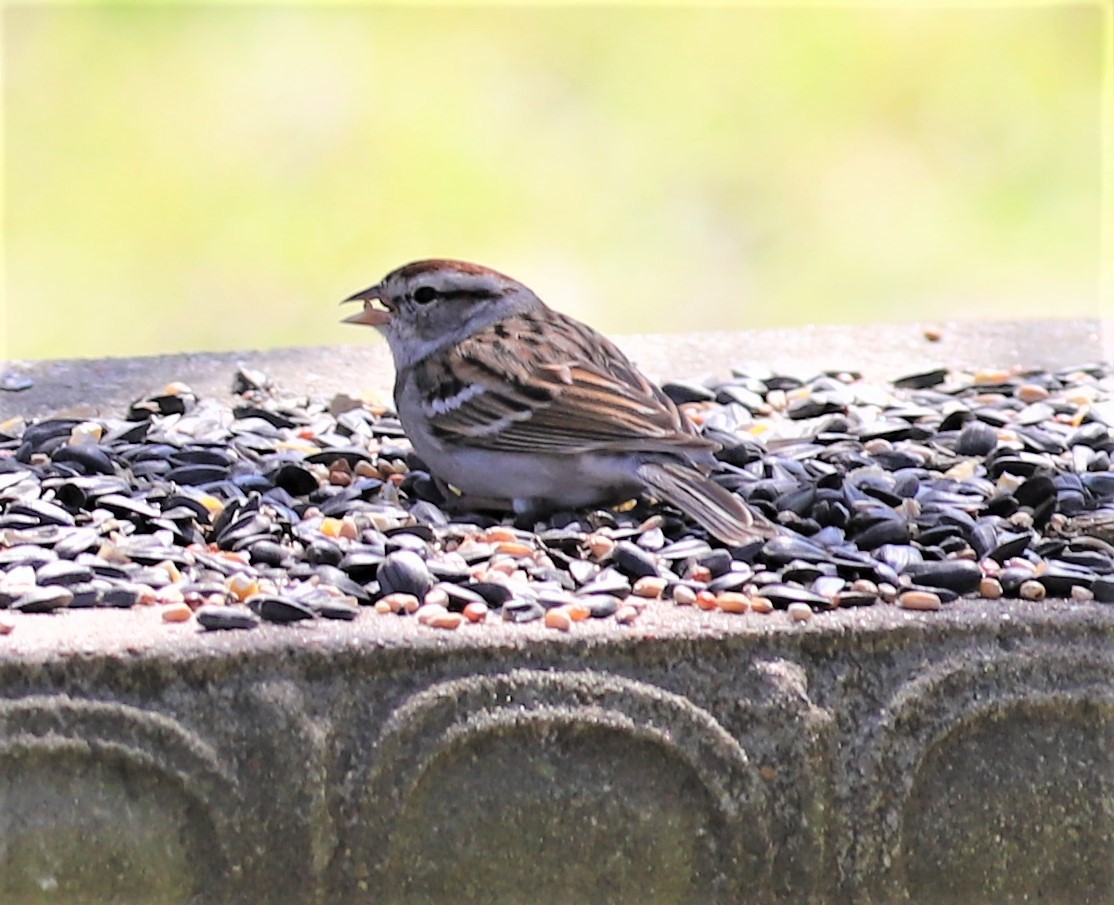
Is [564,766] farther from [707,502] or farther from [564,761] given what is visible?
[707,502]

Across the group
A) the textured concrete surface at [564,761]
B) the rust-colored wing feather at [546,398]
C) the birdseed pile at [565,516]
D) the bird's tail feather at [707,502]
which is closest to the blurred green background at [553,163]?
the birdseed pile at [565,516]

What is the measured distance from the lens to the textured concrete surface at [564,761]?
1922 millimetres

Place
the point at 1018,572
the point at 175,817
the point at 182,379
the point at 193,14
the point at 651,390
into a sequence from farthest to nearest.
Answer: the point at 193,14, the point at 182,379, the point at 651,390, the point at 1018,572, the point at 175,817

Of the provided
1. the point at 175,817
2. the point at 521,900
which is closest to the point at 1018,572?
the point at 521,900

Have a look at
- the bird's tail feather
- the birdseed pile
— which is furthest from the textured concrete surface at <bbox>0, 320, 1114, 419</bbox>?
the bird's tail feather

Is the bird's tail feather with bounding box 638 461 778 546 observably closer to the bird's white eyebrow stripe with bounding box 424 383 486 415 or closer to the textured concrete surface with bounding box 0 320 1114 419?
the bird's white eyebrow stripe with bounding box 424 383 486 415

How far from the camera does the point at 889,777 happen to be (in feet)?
6.55

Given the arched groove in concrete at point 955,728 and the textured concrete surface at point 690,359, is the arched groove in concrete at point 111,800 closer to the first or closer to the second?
the arched groove in concrete at point 955,728

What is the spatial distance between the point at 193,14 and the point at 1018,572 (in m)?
4.76

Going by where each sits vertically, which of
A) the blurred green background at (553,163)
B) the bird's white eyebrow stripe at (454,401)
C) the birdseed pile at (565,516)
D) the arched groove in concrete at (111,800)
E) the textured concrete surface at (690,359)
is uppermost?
the blurred green background at (553,163)

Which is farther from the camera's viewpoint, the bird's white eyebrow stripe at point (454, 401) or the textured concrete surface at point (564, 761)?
the bird's white eyebrow stripe at point (454, 401)

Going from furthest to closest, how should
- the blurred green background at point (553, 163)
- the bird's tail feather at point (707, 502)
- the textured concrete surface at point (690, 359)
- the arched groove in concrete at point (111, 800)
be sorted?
1. the blurred green background at point (553, 163)
2. the textured concrete surface at point (690, 359)
3. the bird's tail feather at point (707, 502)
4. the arched groove in concrete at point (111, 800)

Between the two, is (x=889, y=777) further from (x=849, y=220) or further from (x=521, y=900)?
(x=849, y=220)

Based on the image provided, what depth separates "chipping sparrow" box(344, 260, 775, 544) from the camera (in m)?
2.71
